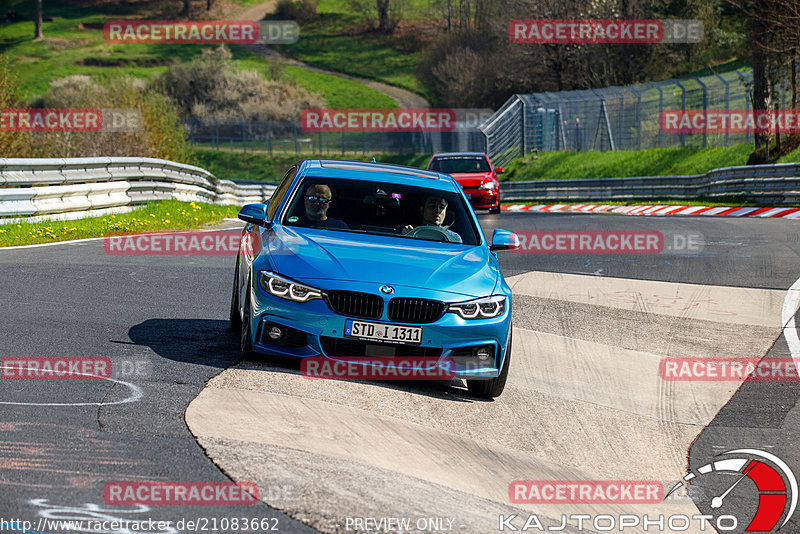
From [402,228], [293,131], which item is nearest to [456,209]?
[402,228]

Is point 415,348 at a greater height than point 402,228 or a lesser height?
lesser

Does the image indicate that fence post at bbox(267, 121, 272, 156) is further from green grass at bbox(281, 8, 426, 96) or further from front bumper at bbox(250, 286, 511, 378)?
front bumper at bbox(250, 286, 511, 378)

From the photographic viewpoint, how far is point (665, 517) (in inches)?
214

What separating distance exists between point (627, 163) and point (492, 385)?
33.8 meters

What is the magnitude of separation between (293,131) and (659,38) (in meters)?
28.2

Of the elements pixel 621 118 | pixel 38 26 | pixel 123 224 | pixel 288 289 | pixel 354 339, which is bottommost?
pixel 123 224

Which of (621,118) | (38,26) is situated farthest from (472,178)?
(38,26)

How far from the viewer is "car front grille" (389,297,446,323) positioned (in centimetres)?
695

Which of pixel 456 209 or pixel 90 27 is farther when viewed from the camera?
pixel 90 27

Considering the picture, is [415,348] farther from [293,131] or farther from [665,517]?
[293,131]

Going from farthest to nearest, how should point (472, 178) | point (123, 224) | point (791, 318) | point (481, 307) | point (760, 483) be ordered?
point (472, 178) < point (123, 224) < point (791, 318) < point (481, 307) < point (760, 483)

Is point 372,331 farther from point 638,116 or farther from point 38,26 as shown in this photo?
point 38,26

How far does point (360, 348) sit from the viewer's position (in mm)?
6957

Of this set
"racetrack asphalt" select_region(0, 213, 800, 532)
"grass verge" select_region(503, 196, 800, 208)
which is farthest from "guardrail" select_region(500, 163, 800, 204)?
"racetrack asphalt" select_region(0, 213, 800, 532)
